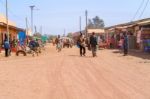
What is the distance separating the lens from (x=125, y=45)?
2873 cm

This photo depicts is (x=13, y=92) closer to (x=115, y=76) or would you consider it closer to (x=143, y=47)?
(x=115, y=76)

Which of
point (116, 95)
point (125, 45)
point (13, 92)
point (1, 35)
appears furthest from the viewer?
point (1, 35)

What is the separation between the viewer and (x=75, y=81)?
14.1 meters

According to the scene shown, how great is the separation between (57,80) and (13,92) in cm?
279

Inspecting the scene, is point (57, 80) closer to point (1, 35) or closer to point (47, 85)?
point (47, 85)

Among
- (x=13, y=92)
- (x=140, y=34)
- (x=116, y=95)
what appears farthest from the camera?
(x=140, y=34)

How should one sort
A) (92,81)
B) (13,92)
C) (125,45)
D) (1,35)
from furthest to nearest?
(1,35), (125,45), (92,81), (13,92)

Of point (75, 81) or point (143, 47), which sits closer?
point (75, 81)

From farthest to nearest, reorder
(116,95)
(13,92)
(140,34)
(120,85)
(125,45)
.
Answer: (140,34) < (125,45) < (120,85) < (13,92) < (116,95)

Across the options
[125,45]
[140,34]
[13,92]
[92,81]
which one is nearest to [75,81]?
[92,81]

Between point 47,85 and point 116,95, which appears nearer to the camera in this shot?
point 116,95

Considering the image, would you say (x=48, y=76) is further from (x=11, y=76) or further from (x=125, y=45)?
(x=125, y=45)

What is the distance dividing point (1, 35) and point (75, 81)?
1176 inches

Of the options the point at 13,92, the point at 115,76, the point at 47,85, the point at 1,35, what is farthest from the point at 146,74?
the point at 1,35
